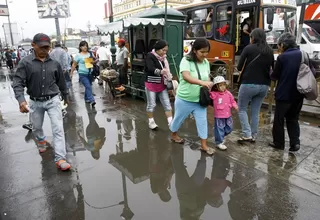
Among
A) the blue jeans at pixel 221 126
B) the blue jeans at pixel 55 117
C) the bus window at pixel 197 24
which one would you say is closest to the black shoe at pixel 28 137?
the blue jeans at pixel 55 117

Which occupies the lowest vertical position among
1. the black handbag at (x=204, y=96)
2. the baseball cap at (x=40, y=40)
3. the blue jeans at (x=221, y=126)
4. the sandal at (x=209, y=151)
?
the sandal at (x=209, y=151)

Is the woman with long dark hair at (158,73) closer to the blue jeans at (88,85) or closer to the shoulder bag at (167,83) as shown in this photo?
the shoulder bag at (167,83)

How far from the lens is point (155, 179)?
3.33 m

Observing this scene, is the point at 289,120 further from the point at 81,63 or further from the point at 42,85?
the point at 81,63

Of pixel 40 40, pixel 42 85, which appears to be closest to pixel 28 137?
pixel 42 85

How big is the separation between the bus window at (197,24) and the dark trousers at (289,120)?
7.03 m

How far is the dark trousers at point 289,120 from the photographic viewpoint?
3.83 meters

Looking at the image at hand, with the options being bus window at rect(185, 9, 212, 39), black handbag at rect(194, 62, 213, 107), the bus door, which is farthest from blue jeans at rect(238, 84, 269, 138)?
bus window at rect(185, 9, 212, 39)

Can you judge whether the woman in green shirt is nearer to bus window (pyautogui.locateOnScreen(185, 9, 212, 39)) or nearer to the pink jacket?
the pink jacket

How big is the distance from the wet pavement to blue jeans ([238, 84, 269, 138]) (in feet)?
0.90

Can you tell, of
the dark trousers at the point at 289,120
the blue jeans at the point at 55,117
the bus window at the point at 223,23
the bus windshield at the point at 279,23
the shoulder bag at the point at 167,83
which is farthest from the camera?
the bus window at the point at 223,23

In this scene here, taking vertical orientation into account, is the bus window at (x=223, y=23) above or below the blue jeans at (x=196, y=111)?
above

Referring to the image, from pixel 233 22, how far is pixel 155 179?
7.52 m

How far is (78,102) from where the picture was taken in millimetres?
7848
